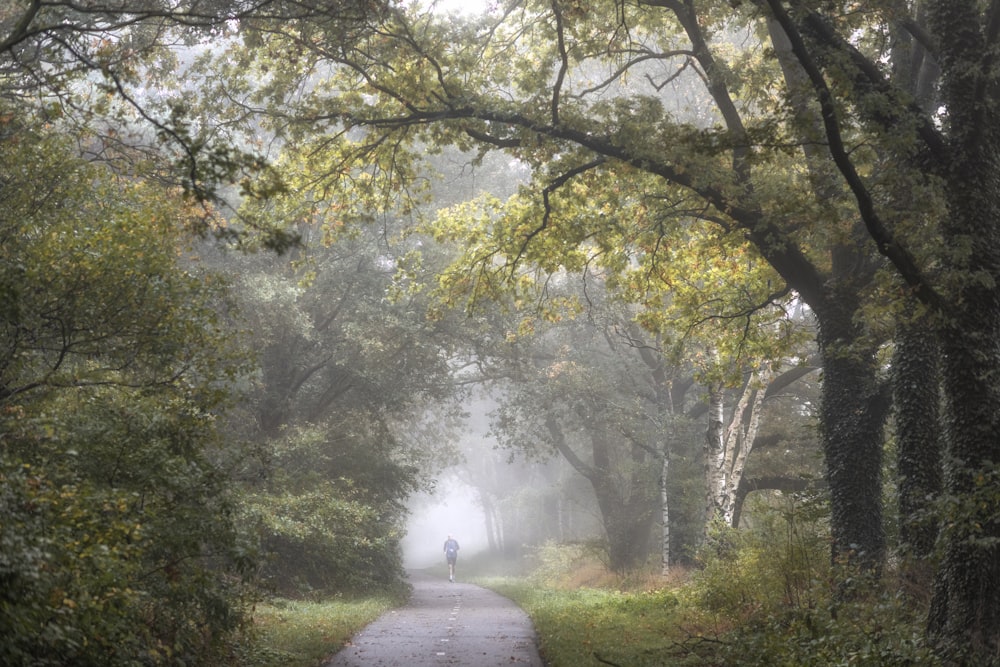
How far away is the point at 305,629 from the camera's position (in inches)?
544

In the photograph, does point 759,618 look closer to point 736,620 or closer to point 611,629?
point 736,620

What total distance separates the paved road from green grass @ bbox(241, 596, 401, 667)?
0.88ft

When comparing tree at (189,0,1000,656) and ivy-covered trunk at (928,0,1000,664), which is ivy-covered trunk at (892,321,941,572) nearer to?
tree at (189,0,1000,656)

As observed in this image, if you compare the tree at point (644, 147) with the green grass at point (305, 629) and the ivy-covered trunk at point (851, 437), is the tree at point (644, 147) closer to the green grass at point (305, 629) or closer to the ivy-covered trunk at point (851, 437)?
the ivy-covered trunk at point (851, 437)

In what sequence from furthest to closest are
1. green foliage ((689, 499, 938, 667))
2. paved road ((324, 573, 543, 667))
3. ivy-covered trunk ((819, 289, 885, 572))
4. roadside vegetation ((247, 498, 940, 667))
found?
ivy-covered trunk ((819, 289, 885, 572))
paved road ((324, 573, 543, 667))
roadside vegetation ((247, 498, 940, 667))
green foliage ((689, 499, 938, 667))

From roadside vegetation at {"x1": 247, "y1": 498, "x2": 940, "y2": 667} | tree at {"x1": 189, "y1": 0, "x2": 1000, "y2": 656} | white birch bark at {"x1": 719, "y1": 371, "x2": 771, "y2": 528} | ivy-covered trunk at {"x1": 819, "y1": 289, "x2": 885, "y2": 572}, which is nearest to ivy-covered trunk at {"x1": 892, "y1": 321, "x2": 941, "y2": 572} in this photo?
tree at {"x1": 189, "y1": 0, "x2": 1000, "y2": 656}

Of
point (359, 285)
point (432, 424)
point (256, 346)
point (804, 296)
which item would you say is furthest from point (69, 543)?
point (432, 424)

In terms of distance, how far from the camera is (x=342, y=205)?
49.8 ft

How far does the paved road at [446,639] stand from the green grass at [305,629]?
27 cm

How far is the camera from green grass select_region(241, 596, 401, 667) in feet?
34.6

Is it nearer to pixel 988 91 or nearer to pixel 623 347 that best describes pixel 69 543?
pixel 988 91

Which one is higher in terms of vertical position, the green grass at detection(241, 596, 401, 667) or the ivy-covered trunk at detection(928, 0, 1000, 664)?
the ivy-covered trunk at detection(928, 0, 1000, 664)

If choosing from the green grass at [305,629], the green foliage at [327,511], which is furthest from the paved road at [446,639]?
the green foliage at [327,511]

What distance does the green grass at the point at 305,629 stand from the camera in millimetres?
10554
